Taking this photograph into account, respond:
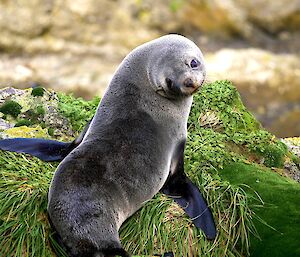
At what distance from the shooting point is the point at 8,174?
246 inches

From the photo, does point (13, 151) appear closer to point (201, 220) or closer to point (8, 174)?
point (8, 174)

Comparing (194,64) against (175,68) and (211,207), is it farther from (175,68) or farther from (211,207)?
(211,207)

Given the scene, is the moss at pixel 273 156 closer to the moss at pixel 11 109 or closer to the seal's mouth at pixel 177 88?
the seal's mouth at pixel 177 88

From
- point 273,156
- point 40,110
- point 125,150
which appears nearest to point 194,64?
point 125,150

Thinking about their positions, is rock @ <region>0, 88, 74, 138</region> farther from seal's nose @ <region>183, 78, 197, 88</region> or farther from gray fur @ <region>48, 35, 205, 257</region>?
seal's nose @ <region>183, 78, 197, 88</region>

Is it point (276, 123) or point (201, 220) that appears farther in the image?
point (276, 123)

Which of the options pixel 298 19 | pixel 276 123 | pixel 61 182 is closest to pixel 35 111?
pixel 61 182

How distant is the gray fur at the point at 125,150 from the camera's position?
5551 mm

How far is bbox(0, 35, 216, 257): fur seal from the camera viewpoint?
5555mm

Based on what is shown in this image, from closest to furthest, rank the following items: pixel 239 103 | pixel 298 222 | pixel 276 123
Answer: pixel 298 222 < pixel 239 103 < pixel 276 123

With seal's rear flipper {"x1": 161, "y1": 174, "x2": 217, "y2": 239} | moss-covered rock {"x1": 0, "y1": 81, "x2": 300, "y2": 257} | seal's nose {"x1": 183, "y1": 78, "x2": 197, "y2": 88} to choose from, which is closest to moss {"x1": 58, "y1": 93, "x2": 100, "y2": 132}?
moss-covered rock {"x1": 0, "y1": 81, "x2": 300, "y2": 257}

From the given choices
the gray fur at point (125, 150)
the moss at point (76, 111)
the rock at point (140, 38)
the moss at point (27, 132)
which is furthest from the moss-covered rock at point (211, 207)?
the rock at point (140, 38)

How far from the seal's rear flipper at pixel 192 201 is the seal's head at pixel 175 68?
2.27 feet

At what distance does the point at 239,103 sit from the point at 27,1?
13.1m
